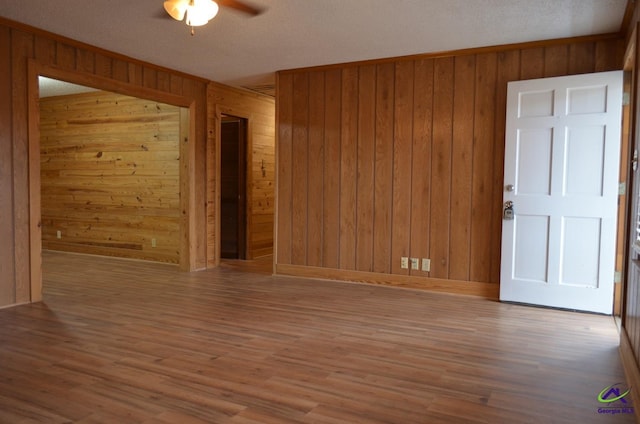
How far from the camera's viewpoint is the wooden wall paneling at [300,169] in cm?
567

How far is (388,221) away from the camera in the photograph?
5230 millimetres

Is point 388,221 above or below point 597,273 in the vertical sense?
above

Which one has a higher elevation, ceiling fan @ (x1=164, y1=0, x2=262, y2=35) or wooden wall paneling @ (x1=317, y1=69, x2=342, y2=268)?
ceiling fan @ (x1=164, y1=0, x2=262, y2=35)

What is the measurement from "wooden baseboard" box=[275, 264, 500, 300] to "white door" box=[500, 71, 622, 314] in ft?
0.90

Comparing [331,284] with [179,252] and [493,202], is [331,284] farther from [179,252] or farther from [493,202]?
[179,252]

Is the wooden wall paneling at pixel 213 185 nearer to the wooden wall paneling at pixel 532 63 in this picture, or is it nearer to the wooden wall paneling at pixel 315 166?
the wooden wall paneling at pixel 315 166

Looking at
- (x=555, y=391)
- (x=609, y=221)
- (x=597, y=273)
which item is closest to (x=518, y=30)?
(x=609, y=221)

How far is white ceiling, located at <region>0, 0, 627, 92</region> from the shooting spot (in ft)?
12.0

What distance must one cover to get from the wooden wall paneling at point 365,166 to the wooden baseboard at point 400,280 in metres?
0.12

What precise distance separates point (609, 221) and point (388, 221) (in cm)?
205

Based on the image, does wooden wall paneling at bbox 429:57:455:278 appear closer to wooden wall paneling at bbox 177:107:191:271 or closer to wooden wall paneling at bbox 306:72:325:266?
wooden wall paneling at bbox 306:72:325:266

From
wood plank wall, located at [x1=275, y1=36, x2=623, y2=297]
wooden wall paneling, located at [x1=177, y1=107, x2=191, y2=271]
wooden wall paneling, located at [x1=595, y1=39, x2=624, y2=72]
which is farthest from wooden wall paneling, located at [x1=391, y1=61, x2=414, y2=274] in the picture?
wooden wall paneling, located at [x1=177, y1=107, x2=191, y2=271]

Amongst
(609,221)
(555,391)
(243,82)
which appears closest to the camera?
(555,391)

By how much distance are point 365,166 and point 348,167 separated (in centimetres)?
20
